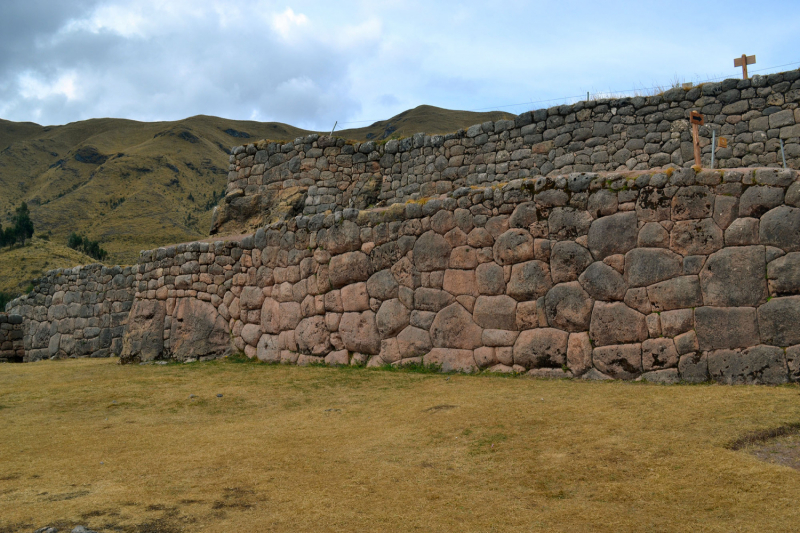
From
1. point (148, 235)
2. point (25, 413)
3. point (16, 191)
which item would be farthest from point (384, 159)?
point (16, 191)

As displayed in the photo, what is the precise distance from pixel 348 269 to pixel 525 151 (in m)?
5.05

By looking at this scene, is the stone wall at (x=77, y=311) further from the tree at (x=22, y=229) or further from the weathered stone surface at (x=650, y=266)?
the tree at (x=22, y=229)

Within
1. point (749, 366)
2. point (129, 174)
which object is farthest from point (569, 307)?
point (129, 174)

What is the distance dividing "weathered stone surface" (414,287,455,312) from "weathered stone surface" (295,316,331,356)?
168 centimetres

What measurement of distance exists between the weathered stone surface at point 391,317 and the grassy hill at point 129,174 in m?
30.2

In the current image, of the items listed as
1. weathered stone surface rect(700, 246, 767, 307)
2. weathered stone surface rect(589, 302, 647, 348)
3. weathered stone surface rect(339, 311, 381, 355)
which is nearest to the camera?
weathered stone surface rect(700, 246, 767, 307)

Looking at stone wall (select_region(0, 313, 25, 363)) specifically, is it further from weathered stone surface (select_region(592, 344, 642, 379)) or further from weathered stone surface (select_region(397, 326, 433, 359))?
weathered stone surface (select_region(592, 344, 642, 379))

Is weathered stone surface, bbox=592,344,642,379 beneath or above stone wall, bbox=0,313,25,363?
above

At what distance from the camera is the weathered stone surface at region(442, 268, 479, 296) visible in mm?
7805

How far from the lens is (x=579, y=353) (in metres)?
6.86

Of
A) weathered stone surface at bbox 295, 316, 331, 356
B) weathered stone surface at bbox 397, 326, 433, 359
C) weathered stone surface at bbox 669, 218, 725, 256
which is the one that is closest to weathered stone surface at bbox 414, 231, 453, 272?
weathered stone surface at bbox 397, 326, 433, 359

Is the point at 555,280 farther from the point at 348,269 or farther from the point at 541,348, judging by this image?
the point at 348,269

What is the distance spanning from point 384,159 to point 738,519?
37.8ft

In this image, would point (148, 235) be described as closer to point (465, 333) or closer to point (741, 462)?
point (465, 333)
